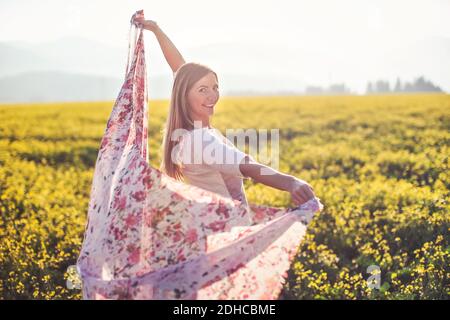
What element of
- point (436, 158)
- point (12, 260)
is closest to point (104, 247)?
point (12, 260)

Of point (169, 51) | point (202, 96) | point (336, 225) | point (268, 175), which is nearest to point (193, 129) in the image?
point (202, 96)

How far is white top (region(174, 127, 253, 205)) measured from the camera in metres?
2.74

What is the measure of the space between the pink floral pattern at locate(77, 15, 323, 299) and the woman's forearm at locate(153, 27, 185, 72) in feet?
3.81

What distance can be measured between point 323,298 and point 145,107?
264cm

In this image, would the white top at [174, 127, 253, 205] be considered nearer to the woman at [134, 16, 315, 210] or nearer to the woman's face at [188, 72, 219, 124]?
the woman at [134, 16, 315, 210]

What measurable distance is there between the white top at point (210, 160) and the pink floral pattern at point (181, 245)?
196 mm

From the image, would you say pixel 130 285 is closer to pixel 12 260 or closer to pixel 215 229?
pixel 215 229

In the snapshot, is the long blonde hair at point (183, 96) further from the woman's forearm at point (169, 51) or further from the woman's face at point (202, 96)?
the woman's forearm at point (169, 51)

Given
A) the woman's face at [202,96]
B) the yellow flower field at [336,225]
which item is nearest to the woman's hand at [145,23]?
the woman's face at [202,96]

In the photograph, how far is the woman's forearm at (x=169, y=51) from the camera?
12.6ft

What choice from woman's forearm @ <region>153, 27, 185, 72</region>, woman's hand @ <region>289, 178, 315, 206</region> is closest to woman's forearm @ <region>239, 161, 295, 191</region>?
woman's hand @ <region>289, 178, 315, 206</region>

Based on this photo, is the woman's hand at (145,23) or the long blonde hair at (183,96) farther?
the woman's hand at (145,23)

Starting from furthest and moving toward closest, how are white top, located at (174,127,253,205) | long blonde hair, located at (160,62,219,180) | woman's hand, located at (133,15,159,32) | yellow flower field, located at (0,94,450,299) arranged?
yellow flower field, located at (0,94,450,299) → woman's hand, located at (133,15,159,32) → long blonde hair, located at (160,62,219,180) → white top, located at (174,127,253,205)
